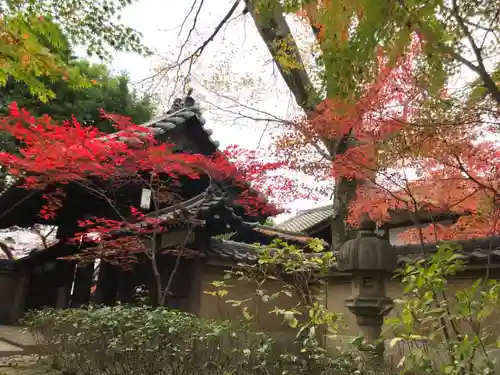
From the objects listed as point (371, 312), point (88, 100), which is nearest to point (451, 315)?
A: point (371, 312)

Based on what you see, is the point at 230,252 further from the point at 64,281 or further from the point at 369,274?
the point at 64,281

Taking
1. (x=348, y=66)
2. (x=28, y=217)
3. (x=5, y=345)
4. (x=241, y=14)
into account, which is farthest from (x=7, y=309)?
(x=348, y=66)

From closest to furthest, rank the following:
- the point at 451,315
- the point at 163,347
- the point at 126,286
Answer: the point at 451,315, the point at 163,347, the point at 126,286

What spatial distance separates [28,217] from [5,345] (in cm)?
429

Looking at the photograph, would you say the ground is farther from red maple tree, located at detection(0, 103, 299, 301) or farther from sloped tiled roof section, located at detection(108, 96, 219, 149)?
sloped tiled roof section, located at detection(108, 96, 219, 149)

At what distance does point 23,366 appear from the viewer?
22.2ft

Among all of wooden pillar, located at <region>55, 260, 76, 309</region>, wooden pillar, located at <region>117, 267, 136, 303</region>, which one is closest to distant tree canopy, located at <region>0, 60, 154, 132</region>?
wooden pillar, located at <region>55, 260, 76, 309</region>

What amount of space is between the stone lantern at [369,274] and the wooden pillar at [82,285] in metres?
8.42

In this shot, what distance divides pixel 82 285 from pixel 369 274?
8.98 meters

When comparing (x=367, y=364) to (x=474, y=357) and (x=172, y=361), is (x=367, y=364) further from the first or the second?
(x=172, y=361)

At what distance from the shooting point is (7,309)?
12164 mm

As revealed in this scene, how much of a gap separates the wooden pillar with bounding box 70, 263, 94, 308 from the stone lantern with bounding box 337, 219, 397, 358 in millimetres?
8422

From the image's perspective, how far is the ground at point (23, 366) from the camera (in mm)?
6250

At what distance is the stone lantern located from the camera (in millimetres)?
4535
